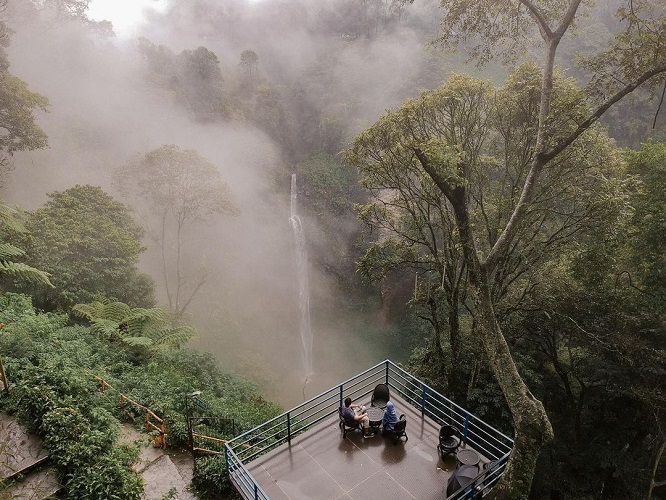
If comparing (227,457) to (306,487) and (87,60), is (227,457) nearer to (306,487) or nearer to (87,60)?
(306,487)

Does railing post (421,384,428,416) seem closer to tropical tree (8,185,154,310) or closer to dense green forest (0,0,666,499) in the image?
dense green forest (0,0,666,499)

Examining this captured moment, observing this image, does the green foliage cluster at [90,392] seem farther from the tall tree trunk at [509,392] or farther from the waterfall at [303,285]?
the waterfall at [303,285]

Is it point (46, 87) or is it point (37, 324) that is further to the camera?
point (46, 87)

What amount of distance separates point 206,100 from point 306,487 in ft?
124

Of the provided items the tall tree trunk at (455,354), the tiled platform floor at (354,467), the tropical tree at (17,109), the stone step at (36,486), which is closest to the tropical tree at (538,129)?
the tiled platform floor at (354,467)

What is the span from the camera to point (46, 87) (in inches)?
1337

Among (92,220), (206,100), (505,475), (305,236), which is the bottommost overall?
(505,475)

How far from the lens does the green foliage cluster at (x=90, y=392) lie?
7426 millimetres

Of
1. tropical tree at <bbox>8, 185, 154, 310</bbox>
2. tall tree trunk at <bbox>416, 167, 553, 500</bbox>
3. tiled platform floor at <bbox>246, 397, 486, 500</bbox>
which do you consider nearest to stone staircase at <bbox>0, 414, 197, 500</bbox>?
tiled platform floor at <bbox>246, 397, 486, 500</bbox>

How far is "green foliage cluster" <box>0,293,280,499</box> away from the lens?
743cm

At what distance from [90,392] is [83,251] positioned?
825 cm

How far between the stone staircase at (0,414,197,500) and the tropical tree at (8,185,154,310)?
7196mm

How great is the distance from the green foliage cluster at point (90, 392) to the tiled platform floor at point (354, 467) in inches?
95.5

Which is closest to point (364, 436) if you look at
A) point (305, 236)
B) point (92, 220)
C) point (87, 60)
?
point (92, 220)
